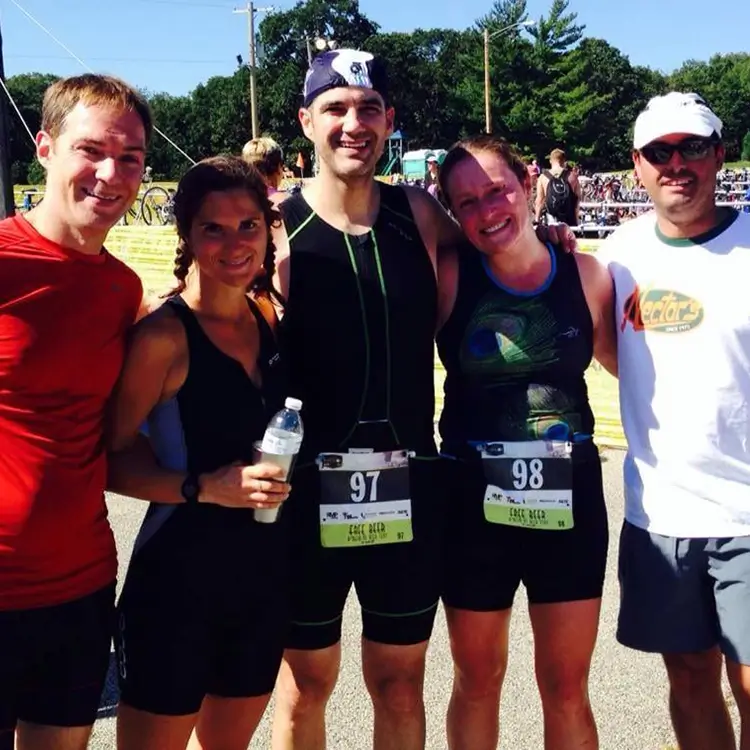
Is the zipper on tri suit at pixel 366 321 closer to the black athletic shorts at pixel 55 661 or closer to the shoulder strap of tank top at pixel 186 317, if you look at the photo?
the shoulder strap of tank top at pixel 186 317

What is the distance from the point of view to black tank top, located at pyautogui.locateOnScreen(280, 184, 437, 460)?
9.20 feet

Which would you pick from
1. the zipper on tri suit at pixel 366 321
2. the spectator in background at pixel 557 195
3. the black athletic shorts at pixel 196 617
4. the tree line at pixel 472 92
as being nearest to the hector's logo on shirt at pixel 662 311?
the zipper on tri suit at pixel 366 321

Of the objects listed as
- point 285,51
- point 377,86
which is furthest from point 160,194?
point 285,51

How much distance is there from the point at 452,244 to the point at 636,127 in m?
0.73

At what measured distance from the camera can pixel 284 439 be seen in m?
2.26

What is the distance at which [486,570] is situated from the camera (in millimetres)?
2842

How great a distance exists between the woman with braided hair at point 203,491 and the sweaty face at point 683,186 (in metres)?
1.28

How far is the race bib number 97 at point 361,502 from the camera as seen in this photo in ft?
9.08

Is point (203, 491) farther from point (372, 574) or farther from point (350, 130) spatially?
point (350, 130)

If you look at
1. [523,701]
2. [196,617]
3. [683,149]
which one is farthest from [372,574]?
[683,149]

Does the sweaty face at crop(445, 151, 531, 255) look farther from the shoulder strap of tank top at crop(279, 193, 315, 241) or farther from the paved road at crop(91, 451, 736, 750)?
the paved road at crop(91, 451, 736, 750)

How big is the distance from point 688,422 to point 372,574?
1127 millimetres

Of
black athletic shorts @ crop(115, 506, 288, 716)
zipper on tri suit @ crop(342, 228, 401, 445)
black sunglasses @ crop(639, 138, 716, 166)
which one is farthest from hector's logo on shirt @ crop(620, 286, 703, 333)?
black athletic shorts @ crop(115, 506, 288, 716)

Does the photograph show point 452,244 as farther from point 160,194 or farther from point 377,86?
point 160,194
